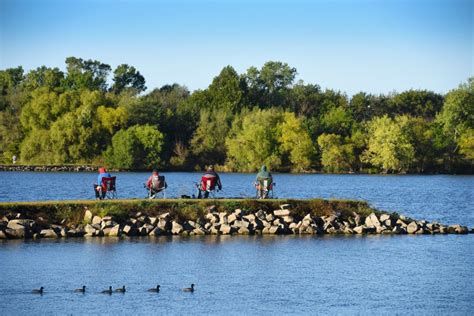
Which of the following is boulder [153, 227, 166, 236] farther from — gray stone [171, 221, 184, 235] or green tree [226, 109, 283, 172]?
green tree [226, 109, 283, 172]

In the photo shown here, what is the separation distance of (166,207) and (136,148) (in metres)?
61.9

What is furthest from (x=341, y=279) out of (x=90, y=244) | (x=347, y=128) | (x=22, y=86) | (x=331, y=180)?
(x=22, y=86)

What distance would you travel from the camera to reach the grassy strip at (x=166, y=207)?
35219 millimetres

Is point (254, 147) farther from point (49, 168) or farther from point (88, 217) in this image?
point (88, 217)

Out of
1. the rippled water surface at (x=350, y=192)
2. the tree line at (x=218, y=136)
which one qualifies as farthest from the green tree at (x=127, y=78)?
the rippled water surface at (x=350, y=192)

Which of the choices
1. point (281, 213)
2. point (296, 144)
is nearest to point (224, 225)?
point (281, 213)

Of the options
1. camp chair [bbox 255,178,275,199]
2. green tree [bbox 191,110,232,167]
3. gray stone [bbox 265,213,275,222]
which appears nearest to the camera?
gray stone [bbox 265,213,275,222]

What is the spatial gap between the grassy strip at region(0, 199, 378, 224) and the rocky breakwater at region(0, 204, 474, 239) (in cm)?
18

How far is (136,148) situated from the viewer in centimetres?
9775

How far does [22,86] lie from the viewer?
12250cm

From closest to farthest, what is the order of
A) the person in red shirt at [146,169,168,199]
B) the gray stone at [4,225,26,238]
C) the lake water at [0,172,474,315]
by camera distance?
the lake water at [0,172,474,315] < the gray stone at [4,225,26,238] < the person in red shirt at [146,169,168,199]

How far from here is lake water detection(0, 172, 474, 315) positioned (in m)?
24.2

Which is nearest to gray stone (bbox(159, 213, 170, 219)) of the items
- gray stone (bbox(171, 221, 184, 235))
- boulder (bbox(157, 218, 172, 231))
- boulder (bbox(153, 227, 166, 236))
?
boulder (bbox(157, 218, 172, 231))

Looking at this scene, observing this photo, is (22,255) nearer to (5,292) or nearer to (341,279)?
(5,292)
